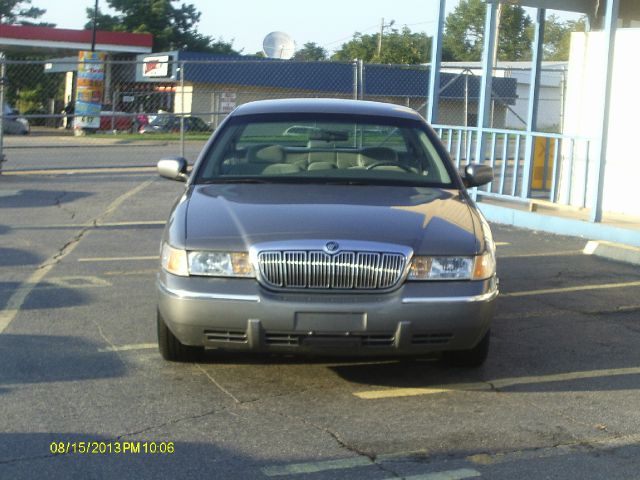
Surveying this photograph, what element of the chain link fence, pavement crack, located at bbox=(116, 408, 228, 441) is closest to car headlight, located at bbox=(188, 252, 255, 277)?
pavement crack, located at bbox=(116, 408, 228, 441)

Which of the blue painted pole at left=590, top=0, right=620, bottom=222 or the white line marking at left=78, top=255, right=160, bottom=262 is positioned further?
the blue painted pole at left=590, top=0, right=620, bottom=222

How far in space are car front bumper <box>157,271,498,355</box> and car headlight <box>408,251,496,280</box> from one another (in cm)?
4

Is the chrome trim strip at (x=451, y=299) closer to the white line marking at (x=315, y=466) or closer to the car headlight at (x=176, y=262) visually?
the white line marking at (x=315, y=466)

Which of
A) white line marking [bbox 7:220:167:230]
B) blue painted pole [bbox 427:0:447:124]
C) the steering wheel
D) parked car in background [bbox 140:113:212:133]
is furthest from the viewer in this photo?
parked car in background [bbox 140:113:212:133]

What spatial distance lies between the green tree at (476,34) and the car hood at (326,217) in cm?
7178

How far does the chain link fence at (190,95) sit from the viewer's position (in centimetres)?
2836

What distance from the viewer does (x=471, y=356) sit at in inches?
248

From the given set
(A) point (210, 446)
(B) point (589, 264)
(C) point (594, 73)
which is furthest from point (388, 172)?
(C) point (594, 73)

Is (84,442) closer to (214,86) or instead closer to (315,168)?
(315,168)

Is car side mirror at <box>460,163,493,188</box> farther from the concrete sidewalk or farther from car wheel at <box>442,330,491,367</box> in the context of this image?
the concrete sidewalk

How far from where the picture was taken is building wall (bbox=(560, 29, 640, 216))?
13.1m

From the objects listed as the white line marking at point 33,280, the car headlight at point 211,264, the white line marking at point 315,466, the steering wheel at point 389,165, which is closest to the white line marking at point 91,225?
the white line marking at point 33,280

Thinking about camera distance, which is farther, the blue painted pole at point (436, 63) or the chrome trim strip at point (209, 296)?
the blue painted pole at point (436, 63)

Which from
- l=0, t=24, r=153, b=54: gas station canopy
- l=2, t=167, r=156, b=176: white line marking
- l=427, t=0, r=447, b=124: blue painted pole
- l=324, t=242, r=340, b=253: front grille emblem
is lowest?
l=2, t=167, r=156, b=176: white line marking
